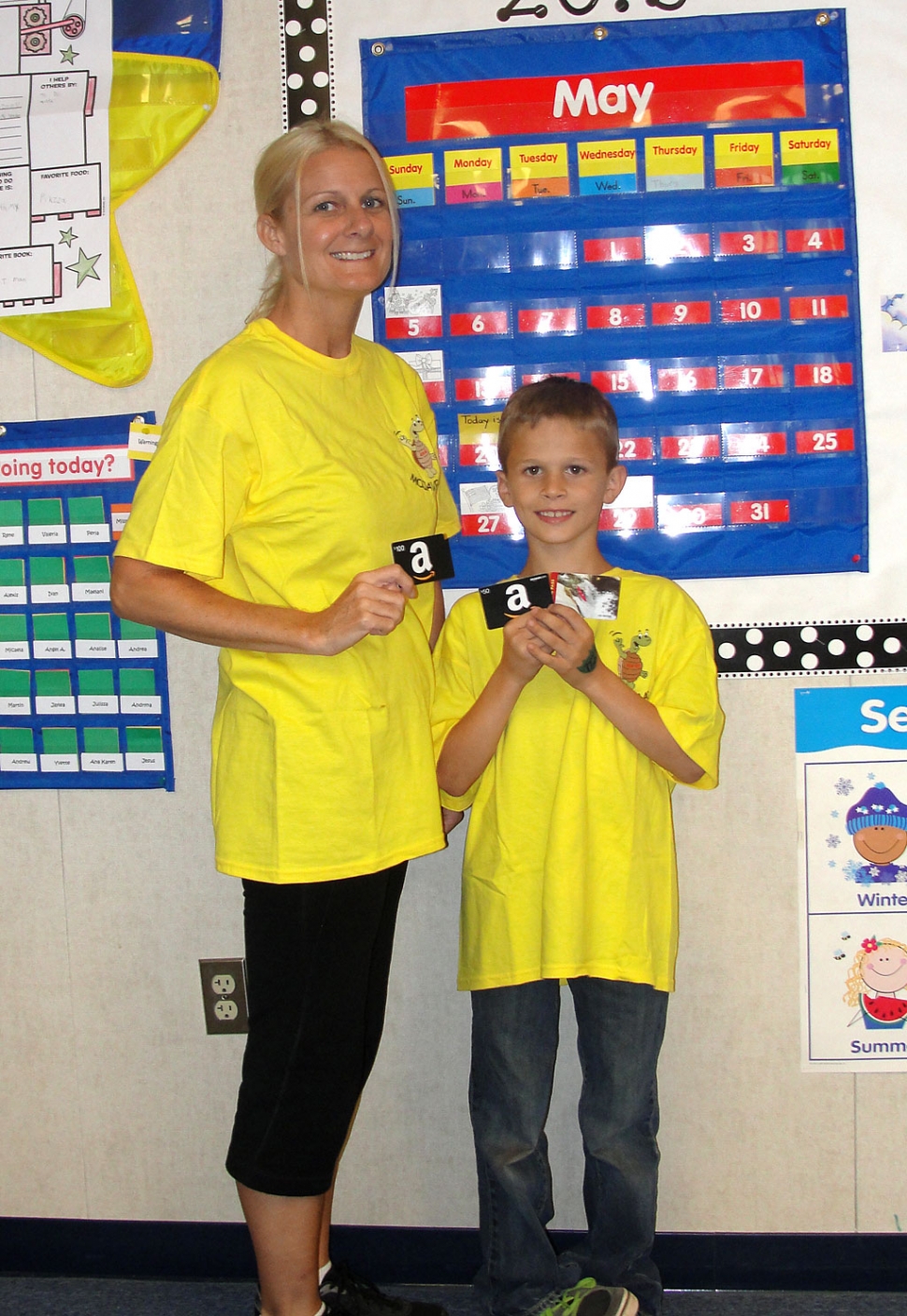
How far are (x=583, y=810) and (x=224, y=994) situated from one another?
948 mm

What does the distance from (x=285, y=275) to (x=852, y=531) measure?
1142 millimetres

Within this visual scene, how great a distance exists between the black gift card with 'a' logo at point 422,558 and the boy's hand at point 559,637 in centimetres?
15

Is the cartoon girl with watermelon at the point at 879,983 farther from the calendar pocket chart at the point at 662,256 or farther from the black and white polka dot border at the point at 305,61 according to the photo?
the black and white polka dot border at the point at 305,61

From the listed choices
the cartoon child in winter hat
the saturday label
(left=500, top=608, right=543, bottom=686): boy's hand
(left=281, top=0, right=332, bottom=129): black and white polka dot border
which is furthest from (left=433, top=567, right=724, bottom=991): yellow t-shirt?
(left=281, top=0, right=332, bottom=129): black and white polka dot border

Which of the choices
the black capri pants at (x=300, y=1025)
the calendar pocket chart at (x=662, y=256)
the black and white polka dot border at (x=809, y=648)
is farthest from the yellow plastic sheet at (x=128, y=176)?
the black and white polka dot border at (x=809, y=648)

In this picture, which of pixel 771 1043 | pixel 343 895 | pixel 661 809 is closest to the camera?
pixel 343 895

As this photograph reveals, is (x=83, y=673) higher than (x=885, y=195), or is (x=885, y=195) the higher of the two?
(x=885, y=195)

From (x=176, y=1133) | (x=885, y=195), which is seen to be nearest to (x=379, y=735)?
(x=176, y=1133)

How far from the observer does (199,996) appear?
2.19 meters

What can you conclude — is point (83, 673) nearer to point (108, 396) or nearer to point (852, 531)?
point (108, 396)

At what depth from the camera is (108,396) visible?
2111 mm

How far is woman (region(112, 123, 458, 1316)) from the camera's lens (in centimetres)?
151

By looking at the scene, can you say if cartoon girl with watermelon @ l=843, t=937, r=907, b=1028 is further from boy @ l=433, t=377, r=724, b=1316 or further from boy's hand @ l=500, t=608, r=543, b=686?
boy's hand @ l=500, t=608, r=543, b=686

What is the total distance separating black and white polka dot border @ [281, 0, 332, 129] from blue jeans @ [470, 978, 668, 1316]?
165 cm
